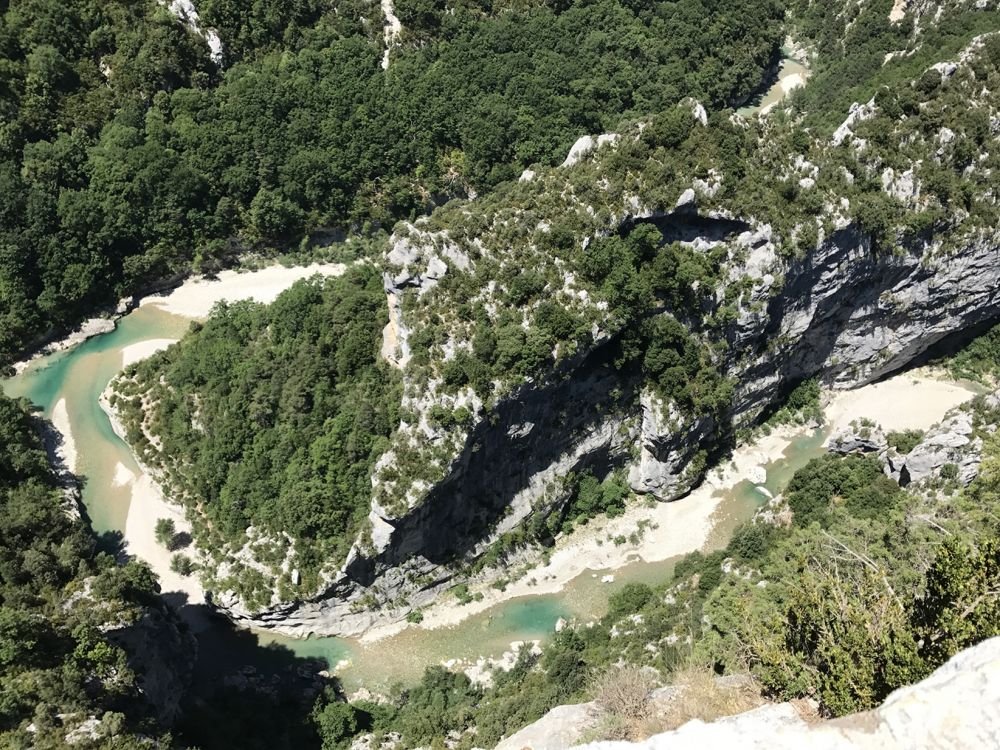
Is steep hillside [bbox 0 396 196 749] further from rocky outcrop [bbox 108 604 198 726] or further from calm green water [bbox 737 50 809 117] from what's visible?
calm green water [bbox 737 50 809 117]

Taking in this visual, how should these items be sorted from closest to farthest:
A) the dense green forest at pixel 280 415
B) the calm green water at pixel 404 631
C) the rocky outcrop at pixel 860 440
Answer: the dense green forest at pixel 280 415 → the calm green water at pixel 404 631 → the rocky outcrop at pixel 860 440

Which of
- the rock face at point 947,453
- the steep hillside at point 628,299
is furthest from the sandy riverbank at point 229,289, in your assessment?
the rock face at point 947,453

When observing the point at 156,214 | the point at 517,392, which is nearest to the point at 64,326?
the point at 156,214

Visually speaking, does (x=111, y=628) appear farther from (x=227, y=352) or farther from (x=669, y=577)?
(x=669, y=577)

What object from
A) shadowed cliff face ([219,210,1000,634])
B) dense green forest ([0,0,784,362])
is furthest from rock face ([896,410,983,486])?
dense green forest ([0,0,784,362])

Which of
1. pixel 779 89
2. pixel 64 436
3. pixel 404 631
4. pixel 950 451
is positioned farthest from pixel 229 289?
pixel 779 89

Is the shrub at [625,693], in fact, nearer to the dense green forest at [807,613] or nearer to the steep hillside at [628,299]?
the dense green forest at [807,613]
